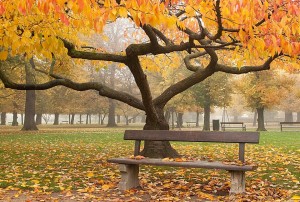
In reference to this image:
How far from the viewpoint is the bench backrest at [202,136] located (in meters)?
7.04

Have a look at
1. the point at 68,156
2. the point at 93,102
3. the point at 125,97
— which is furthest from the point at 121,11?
the point at 93,102

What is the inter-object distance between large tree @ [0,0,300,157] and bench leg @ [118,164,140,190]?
2.70 m

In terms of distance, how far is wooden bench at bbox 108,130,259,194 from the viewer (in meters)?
6.79

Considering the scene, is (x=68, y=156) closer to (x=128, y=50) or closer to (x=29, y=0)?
(x=128, y=50)

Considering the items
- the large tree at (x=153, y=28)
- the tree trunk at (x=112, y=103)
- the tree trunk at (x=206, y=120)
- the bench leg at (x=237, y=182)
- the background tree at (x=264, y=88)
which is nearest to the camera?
the large tree at (x=153, y=28)

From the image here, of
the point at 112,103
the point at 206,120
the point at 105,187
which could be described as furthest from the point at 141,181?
the point at 112,103

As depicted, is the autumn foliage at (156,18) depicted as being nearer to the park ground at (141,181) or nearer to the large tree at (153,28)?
the large tree at (153,28)

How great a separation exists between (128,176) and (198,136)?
1515 mm

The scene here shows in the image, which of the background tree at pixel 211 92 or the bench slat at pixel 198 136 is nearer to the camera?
the bench slat at pixel 198 136

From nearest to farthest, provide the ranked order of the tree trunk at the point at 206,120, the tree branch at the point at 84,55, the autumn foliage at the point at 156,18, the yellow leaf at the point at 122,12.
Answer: the yellow leaf at the point at 122,12 < the autumn foliage at the point at 156,18 < the tree branch at the point at 84,55 < the tree trunk at the point at 206,120

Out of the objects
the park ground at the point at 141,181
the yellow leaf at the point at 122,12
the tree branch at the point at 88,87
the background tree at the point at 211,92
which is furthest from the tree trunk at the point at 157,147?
the background tree at the point at 211,92

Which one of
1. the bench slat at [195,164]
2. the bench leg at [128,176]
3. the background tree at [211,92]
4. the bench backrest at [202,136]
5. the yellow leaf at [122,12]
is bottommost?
the bench leg at [128,176]

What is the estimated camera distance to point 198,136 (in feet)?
Answer: 25.0

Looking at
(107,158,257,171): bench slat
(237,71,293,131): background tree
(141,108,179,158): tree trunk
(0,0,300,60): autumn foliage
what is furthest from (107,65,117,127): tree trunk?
(107,158,257,171): bench slat
